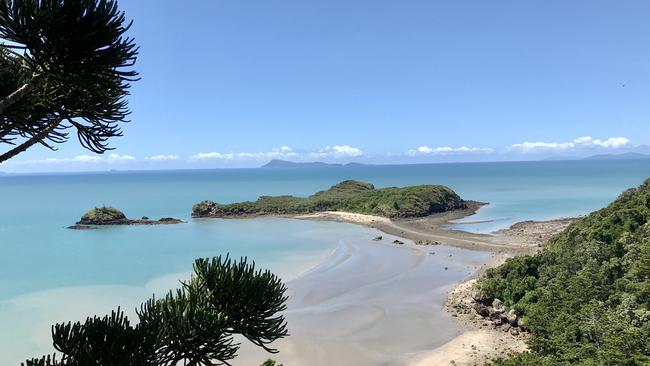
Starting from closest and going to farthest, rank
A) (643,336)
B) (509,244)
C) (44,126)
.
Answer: (44,126) < (643,336) < (509,244)

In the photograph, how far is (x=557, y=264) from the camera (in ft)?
75.3

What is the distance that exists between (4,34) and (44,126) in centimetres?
110

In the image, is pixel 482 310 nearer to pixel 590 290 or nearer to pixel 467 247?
pixel 590 290

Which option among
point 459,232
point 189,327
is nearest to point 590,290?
point 189,327

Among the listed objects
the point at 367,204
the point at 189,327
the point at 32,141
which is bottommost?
the point at 367,204

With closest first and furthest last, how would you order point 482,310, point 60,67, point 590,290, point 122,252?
point 60,67
point 590,290
point 482,310
point 122,252

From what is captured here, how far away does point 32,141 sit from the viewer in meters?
3.62

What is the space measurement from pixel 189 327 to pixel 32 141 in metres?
2.12

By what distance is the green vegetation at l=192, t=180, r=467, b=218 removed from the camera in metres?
62.2

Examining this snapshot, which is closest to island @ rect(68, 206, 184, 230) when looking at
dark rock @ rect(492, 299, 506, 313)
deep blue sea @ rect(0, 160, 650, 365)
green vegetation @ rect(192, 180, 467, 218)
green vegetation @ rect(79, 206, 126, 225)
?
green vegetation @ rect(79, 206, 126, 225)

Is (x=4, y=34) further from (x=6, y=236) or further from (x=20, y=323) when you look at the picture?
(x=6, y=236)

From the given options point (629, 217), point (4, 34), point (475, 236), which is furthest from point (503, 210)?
point (4, 34)

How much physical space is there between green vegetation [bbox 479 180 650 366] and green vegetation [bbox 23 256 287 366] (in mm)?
9864

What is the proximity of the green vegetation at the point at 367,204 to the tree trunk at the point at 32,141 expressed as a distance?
5744 cm
